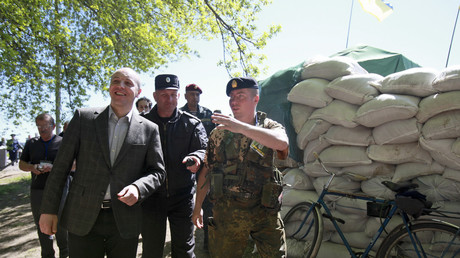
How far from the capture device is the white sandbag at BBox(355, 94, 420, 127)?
9.98 feet

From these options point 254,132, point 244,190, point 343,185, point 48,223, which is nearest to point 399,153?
point 343,185

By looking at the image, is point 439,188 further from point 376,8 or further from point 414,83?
point 376,8

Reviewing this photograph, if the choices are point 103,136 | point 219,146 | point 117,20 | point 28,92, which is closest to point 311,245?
point 219,146

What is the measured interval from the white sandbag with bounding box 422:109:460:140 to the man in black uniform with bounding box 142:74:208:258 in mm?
2318

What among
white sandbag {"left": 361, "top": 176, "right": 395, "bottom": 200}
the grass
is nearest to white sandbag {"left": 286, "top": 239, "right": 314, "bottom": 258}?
white sandbag {"left": 361, "top": 176, "right": 395, "bottom": 200}

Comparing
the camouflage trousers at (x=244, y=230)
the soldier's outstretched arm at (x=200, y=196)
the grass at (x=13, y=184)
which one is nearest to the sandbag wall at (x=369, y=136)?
the camouflage trousers at (x=244, y=230)

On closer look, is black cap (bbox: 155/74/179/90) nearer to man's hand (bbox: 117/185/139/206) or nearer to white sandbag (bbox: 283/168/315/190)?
man's hand (bbox: 117/185/139/206)

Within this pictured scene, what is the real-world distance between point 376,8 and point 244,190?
5.61m

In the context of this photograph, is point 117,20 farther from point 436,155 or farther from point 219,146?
point 436,155

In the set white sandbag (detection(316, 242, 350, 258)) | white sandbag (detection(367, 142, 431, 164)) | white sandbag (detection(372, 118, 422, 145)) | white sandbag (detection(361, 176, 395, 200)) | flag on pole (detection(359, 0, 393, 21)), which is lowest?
white sandbag (detection(316, 242, 350, 258))

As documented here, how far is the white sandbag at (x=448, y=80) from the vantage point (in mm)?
2748

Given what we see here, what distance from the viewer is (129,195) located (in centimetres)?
171

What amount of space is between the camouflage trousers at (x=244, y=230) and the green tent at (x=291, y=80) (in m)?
2.11

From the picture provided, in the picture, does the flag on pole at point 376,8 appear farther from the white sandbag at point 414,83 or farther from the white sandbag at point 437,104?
the white sandbag at point 437,104
